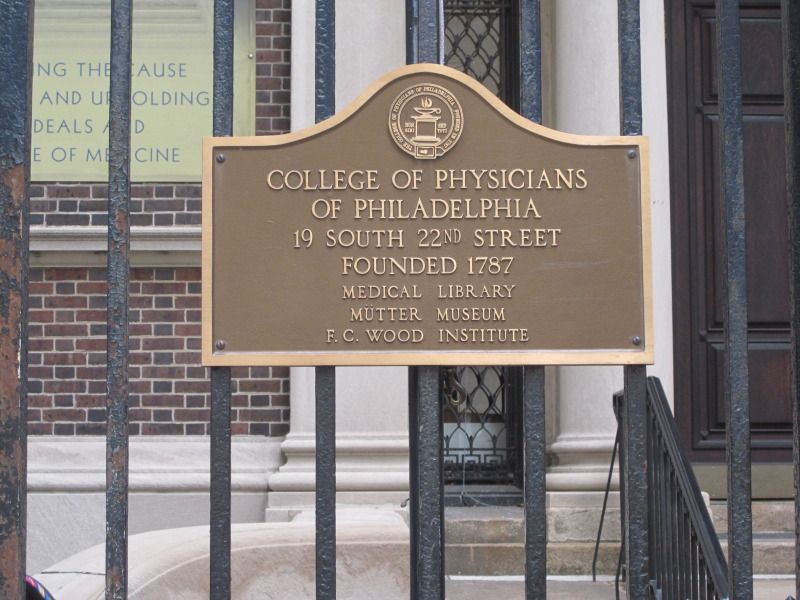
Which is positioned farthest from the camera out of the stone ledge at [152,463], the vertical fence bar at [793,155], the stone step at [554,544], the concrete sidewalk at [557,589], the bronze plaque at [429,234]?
the stone ledge at [152,463]

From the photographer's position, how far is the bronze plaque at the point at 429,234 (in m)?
2.57

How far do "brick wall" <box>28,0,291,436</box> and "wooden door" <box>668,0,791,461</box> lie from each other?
249 centimetres

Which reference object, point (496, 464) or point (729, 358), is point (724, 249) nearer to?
point (729, 358)

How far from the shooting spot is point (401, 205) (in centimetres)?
261

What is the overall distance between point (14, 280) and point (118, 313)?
0.77ft

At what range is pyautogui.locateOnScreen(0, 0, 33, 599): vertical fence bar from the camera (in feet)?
7.65

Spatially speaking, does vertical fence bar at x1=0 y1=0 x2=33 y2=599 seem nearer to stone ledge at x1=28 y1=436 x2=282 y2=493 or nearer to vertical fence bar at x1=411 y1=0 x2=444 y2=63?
vertical fence bar at x1=411 y1=0 x2=444 y2=63

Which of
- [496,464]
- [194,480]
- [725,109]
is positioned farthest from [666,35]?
[725,109]

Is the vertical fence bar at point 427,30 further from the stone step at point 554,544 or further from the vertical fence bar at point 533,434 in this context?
the stone step at point 554,544

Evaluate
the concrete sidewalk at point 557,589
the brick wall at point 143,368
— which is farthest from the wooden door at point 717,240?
the brick wall at point 143,368

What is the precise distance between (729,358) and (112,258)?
1.40 metres

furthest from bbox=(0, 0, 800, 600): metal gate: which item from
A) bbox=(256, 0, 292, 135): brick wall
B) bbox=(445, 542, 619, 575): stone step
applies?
bbox=(256, 0, 292, 135): brick wall

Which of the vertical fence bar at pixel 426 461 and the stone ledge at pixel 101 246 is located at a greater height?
the stone ledge at pixel 101 246

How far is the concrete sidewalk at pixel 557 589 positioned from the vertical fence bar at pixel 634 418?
2893 mm
